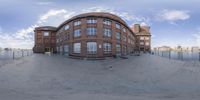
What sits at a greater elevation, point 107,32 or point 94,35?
point 107,32

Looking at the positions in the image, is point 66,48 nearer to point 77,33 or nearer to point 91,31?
point 77,33

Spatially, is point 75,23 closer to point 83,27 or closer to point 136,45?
point 83,27

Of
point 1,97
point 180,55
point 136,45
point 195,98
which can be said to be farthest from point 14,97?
point 136,45

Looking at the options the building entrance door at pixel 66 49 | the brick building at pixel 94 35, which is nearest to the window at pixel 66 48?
the building entrance door at pixel 66 49

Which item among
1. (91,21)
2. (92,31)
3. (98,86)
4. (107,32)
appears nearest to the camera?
(98,86)

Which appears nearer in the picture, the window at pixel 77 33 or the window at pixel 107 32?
the window at pixel 107 32

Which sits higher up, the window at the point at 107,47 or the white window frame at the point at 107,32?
the white window frame at the point at 107,32

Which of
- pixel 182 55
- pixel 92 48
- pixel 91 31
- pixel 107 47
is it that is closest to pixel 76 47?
pixel 92 48

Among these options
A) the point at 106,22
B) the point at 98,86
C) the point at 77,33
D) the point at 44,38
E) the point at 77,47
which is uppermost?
the point at 106,22

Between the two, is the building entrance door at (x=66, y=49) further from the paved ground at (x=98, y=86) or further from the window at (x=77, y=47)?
the paved ground at (x=98, y=86)

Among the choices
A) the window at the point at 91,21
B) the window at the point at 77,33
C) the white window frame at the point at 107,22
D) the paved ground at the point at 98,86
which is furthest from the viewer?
the window at the point at 77,33

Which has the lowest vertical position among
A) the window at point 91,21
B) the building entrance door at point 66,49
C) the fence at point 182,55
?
the fence at point 182,55

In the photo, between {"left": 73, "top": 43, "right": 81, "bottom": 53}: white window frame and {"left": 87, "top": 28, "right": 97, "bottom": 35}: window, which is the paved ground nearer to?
{"left": 87, "top": 28, "right": 97, "bottom": 35}: window

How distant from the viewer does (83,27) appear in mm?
38406
